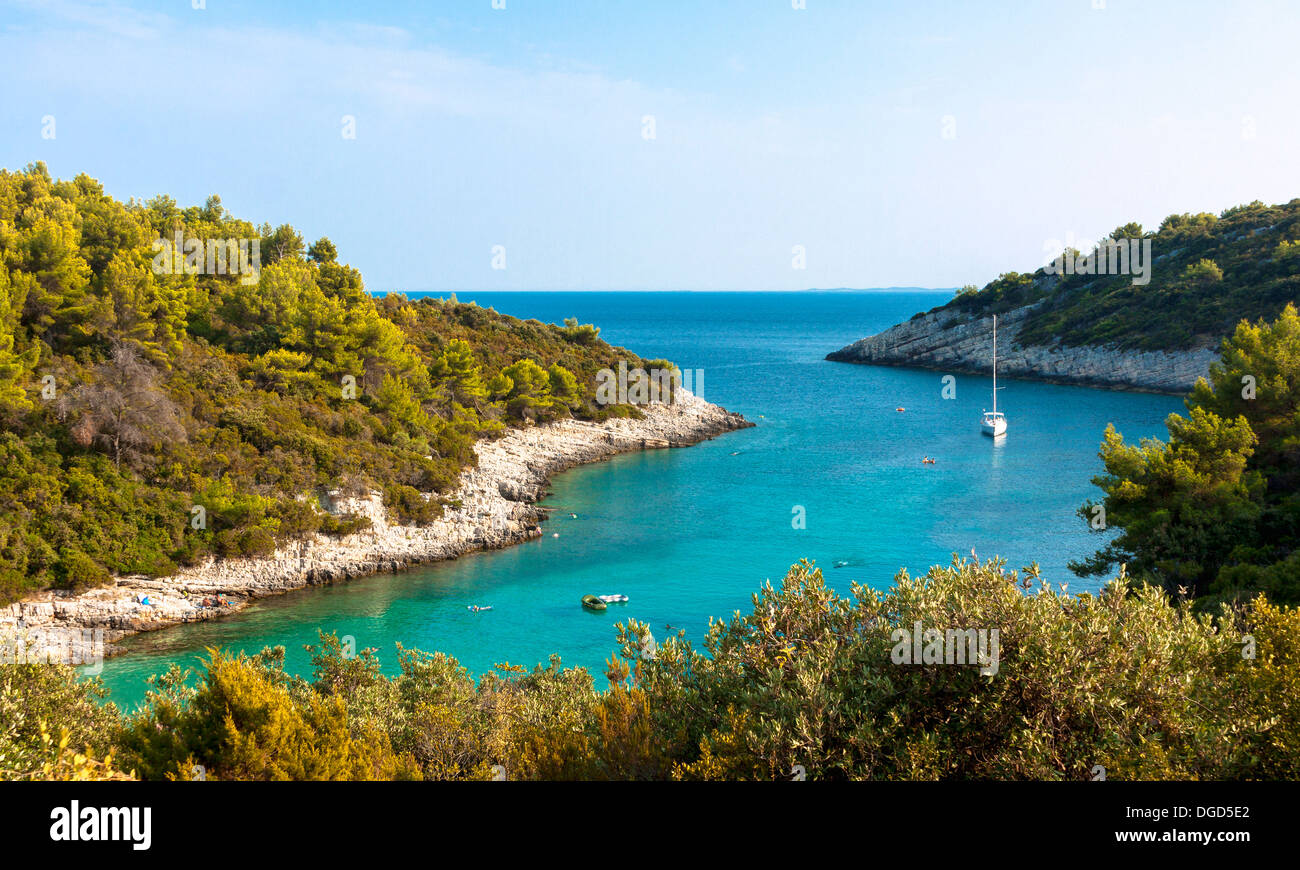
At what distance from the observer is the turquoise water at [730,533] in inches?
1070

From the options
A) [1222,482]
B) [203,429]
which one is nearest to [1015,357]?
[1222,482]

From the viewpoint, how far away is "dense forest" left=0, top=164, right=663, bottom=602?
1073 inches

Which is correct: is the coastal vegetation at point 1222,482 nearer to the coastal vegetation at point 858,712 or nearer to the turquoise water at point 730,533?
the turquoise water at point 730,533

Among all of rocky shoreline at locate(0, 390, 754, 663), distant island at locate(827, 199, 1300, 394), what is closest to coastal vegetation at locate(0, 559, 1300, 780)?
rocky shoreline at locate(0, 390, 754, 663)

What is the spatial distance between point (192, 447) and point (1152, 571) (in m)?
31.0

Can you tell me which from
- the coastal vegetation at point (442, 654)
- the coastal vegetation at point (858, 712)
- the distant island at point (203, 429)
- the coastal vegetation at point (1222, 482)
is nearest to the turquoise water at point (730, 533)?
the distant island at point (203, 429)

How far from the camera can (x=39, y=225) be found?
31.9 metres

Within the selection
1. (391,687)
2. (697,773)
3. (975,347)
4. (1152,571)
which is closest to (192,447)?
(391,687)

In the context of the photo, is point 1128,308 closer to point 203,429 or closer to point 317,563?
point 317,563

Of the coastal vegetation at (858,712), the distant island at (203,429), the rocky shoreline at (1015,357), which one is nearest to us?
the coastal vegetation at (858,712)

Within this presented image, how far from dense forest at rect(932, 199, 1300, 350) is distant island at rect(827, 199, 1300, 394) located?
13 cm

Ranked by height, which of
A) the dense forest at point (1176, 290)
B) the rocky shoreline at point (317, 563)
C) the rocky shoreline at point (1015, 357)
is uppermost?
the dense forest at point (1176, 290)

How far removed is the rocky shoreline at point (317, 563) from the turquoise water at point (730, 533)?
2.64 feet
